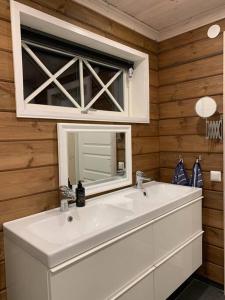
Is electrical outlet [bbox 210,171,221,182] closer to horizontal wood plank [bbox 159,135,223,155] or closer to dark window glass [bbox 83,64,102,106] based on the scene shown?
horizontal wood plank [bbox 159,135,223,155]

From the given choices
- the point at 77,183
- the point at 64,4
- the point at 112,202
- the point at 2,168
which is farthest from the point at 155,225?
the point at 64,4

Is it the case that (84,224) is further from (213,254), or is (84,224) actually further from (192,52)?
(192,52)

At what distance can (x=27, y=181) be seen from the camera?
142 cm

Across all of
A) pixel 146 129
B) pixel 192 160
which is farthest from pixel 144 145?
pixel 192 160

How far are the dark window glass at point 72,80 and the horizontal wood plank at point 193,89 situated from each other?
2.95 feet

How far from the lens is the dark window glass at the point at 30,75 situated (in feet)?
5.06

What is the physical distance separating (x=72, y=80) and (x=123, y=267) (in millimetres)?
1324

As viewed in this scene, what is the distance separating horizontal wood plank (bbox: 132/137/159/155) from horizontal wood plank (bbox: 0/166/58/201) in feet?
2.65

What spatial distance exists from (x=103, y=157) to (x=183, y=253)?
939 mm

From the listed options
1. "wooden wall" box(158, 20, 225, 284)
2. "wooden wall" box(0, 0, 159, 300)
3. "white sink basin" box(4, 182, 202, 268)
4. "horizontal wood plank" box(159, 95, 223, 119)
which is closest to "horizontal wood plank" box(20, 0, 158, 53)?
"wooden wall" box(0, 0, 159, 300)

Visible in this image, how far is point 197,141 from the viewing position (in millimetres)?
2074

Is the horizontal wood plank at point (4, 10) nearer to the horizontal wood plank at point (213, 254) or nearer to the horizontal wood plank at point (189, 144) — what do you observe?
the horizontal wood plank at point (189, 144)

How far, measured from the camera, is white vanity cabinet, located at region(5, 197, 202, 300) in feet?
3.33

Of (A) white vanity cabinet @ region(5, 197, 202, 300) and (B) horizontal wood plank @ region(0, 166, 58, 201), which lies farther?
(B) horizontal wood plank @ region(0, 166, 58, 201)
